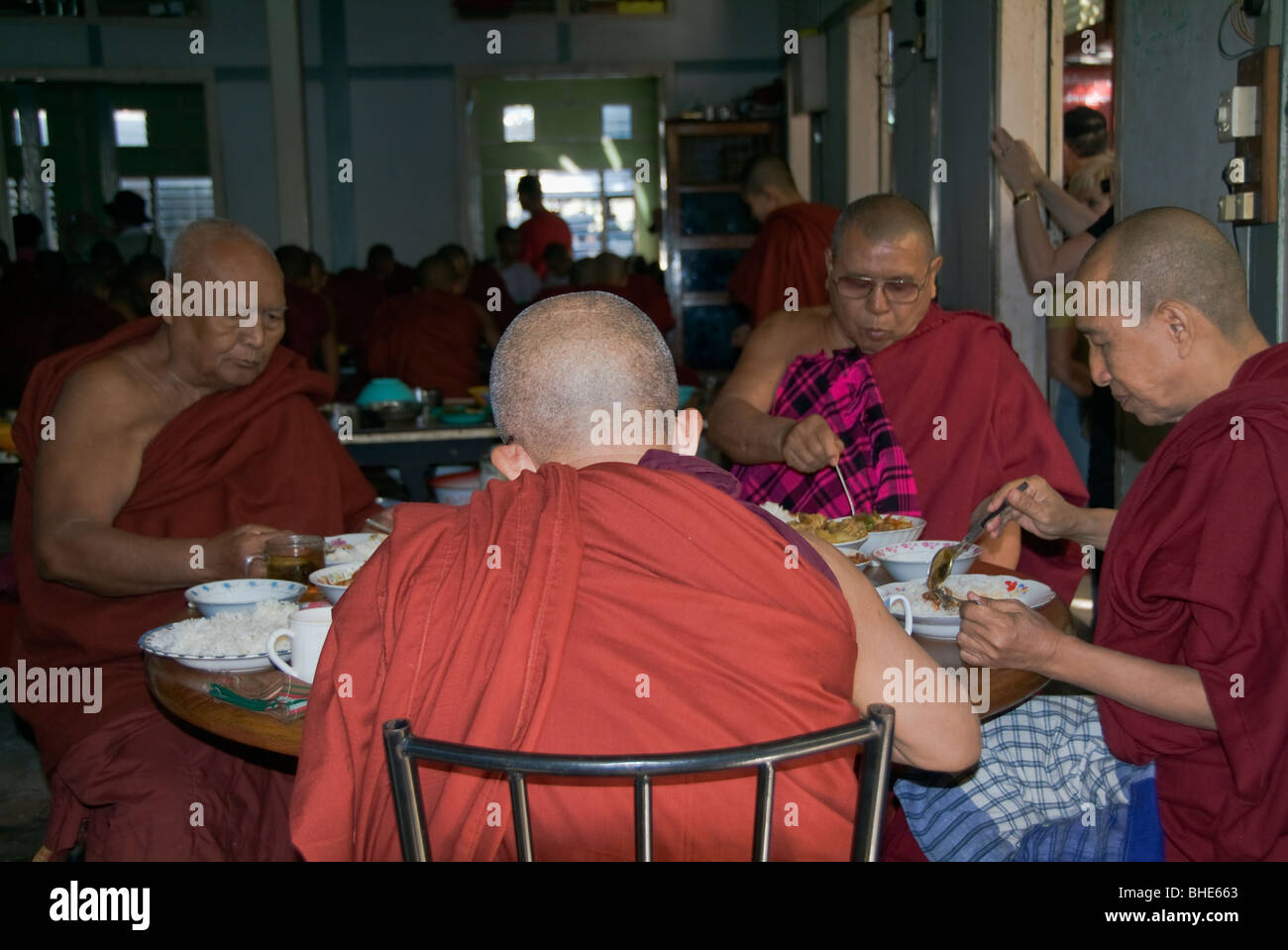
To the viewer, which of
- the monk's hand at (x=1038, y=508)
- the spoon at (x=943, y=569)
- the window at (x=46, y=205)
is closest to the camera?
the spoon at (x=943, y=569)

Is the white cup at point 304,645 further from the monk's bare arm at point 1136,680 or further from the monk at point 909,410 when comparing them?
the monk at point 909,410

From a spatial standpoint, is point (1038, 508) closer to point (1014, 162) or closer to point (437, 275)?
point (1014, 162)

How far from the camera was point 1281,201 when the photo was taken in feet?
10.2

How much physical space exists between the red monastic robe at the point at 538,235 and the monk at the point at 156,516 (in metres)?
8.65

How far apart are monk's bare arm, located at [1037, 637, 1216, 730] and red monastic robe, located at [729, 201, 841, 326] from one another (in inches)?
193

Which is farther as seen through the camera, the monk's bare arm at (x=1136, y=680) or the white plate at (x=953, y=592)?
the white plate at (x=953, y=592)

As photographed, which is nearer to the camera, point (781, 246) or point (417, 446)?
point (417, 446)

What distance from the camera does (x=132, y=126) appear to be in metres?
11.9

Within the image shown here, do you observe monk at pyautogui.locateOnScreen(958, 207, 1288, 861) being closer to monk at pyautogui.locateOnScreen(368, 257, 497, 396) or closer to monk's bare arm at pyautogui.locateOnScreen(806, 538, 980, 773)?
monk's bare arm at pyautogui.locateOnScreen(806, 538, 980, 773)

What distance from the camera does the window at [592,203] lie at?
15.0m

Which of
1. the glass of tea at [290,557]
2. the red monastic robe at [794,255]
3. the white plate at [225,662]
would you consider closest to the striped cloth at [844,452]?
the glass of tea at [290,557]

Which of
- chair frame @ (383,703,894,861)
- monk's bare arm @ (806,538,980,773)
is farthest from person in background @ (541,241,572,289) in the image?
chair frame @ (383,703,894,861)

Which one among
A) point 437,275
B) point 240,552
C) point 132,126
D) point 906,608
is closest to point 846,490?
point 906,608

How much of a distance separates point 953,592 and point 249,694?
49.0 inches
